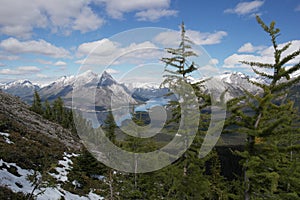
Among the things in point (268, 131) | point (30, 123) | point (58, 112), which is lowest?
point (30, 123)

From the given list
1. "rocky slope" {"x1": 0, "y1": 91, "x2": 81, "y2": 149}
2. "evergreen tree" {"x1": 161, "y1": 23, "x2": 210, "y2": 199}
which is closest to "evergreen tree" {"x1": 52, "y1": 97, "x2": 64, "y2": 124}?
"rocky slope" {"x1": 0, "y1": 91, "x2": 81, "y2": 149}

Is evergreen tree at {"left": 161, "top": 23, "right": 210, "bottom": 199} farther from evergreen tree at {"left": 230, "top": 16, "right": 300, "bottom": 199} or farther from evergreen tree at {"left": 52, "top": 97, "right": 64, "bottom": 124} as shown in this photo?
evergreen tree at {"left": 52, "top": 97, "right": 64, "bottom": 124}

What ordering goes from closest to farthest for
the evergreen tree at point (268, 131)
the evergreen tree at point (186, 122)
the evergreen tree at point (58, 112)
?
the evergreen tree at point (268, 131) < the evergreen tree at point (186, 122) < the evergreen tree at point (58, 112)

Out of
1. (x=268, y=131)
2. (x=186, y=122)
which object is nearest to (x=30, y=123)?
(x=186, y=122)

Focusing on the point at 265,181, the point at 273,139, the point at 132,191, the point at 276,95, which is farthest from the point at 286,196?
the point at 132,191

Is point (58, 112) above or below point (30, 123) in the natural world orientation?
above

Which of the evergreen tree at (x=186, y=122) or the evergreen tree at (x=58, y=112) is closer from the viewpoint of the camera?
the evergreen tree at (x=186, y=122)

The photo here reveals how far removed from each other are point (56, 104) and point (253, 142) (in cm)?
9509

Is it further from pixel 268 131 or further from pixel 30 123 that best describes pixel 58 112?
pixel 268 131

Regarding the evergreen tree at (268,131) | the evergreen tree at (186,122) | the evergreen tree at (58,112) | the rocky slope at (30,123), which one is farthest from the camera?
the evergreen tree at (58,112)

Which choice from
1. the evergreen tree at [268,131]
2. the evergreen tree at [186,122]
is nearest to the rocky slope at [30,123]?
the evergreen tree at [186,122]

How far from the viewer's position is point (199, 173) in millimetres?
12234

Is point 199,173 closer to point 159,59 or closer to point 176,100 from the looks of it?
point 176,100

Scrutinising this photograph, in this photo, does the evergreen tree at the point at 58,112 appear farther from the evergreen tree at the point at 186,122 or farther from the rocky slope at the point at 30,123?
the evergreen tree at the point at 186,122
